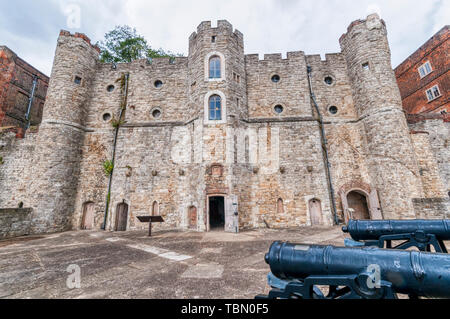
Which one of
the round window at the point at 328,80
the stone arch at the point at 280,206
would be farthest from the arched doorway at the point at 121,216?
the round window at the point at 328,80

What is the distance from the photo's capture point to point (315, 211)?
11.9 metres

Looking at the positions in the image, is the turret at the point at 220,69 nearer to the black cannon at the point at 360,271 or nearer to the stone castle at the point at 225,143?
the stone castle at the point at 225,143

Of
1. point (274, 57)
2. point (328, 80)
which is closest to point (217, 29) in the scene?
point (274, 57)

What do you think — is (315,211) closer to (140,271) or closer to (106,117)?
(140,271)

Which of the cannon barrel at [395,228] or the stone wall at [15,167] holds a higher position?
the stone wall at [15,167]

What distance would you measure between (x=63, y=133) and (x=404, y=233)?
1656 centimetres

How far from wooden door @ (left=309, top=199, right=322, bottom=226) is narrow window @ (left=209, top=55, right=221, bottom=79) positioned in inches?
378

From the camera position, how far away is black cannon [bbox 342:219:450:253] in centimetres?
344

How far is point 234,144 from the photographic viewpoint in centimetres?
1195

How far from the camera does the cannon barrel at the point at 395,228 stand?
349 centimetres

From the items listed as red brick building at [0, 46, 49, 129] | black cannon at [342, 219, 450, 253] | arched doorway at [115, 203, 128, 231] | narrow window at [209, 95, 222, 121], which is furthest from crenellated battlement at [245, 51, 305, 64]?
red brick building at [0, 46, 49, 129]

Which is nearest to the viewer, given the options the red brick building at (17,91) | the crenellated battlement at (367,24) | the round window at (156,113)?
the crenellated battlement at (367,24)

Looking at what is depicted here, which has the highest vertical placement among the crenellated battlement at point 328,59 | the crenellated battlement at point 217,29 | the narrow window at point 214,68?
the crenellated battlement at point 217,29

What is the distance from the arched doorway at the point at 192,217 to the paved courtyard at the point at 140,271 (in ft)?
13.3
